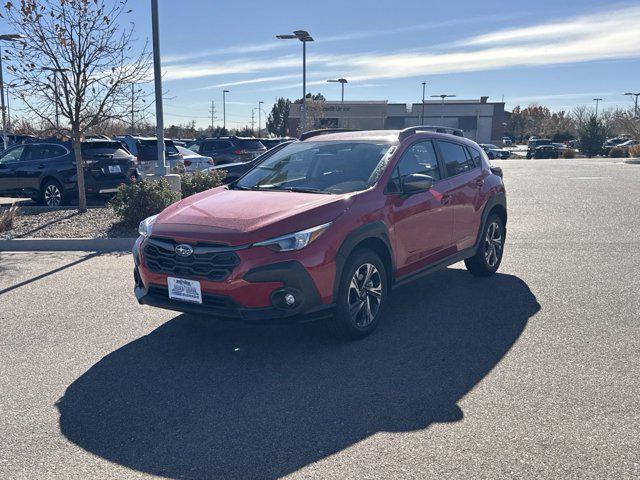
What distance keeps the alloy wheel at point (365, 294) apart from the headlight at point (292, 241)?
578mm

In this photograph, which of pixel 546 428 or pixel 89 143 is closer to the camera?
pixel 546 428

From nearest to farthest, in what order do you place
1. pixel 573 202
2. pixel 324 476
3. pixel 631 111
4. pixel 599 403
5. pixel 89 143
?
pixel 324 476
pixel 599 403
pixel 89 143
pixel 573 202
pixel 631 111

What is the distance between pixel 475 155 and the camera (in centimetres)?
718

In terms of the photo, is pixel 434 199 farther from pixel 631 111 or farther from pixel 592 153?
pixel 631 111

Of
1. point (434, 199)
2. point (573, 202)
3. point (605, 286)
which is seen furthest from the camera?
point (573, 202)

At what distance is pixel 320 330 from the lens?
17.5 feet

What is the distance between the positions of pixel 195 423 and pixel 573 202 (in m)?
14.0

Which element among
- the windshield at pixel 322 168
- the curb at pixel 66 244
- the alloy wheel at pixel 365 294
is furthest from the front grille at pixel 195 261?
the curb at pixel 66 244

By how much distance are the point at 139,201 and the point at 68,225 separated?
1.60m

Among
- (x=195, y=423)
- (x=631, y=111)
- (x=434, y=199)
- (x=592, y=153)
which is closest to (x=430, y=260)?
(x=434, y=199)

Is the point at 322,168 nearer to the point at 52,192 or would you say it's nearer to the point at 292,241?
the point at 292,241

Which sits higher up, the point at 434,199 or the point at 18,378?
the point at 434,199

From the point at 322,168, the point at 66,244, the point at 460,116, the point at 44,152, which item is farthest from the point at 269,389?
the point at 460,116

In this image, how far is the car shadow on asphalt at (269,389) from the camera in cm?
338
